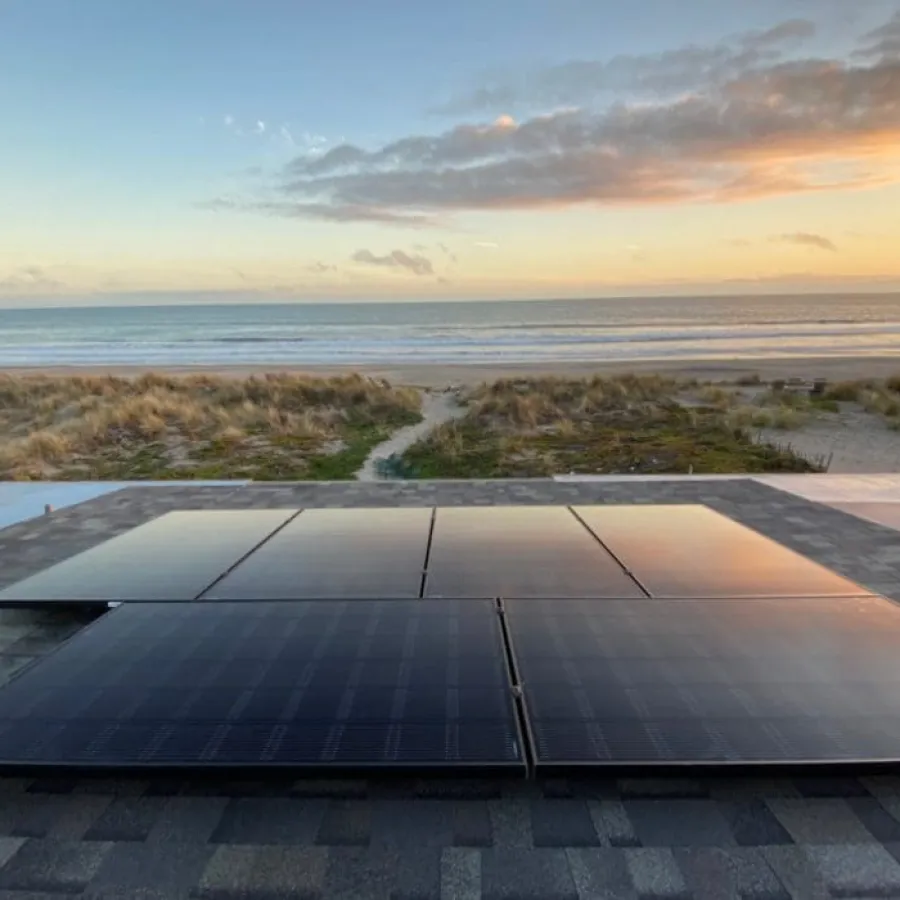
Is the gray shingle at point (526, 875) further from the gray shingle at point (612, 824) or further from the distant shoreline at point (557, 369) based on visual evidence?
the distant shoreline at point (557, 369)

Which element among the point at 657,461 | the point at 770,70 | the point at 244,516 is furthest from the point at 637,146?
the point at 244,516

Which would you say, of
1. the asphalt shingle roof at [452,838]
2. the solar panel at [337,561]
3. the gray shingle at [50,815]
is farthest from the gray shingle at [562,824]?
the solar panel at [337,561]

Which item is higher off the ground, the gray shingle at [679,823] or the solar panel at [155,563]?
the gray shingle at [679,823]

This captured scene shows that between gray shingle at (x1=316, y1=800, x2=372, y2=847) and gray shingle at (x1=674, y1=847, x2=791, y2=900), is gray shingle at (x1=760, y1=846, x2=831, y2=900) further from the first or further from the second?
gray shingle at (x1=316, y1=800, x2=372, y2=847)

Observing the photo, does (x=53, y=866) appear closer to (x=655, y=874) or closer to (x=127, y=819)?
(x=127, y=819)

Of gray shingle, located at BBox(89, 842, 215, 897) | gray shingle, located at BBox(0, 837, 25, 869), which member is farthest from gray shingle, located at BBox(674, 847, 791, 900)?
gray shingle, located at BBox(0, 837, 25, 869)

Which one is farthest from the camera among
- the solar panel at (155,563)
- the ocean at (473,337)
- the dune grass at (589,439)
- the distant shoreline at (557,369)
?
the ocean at (473,337)
